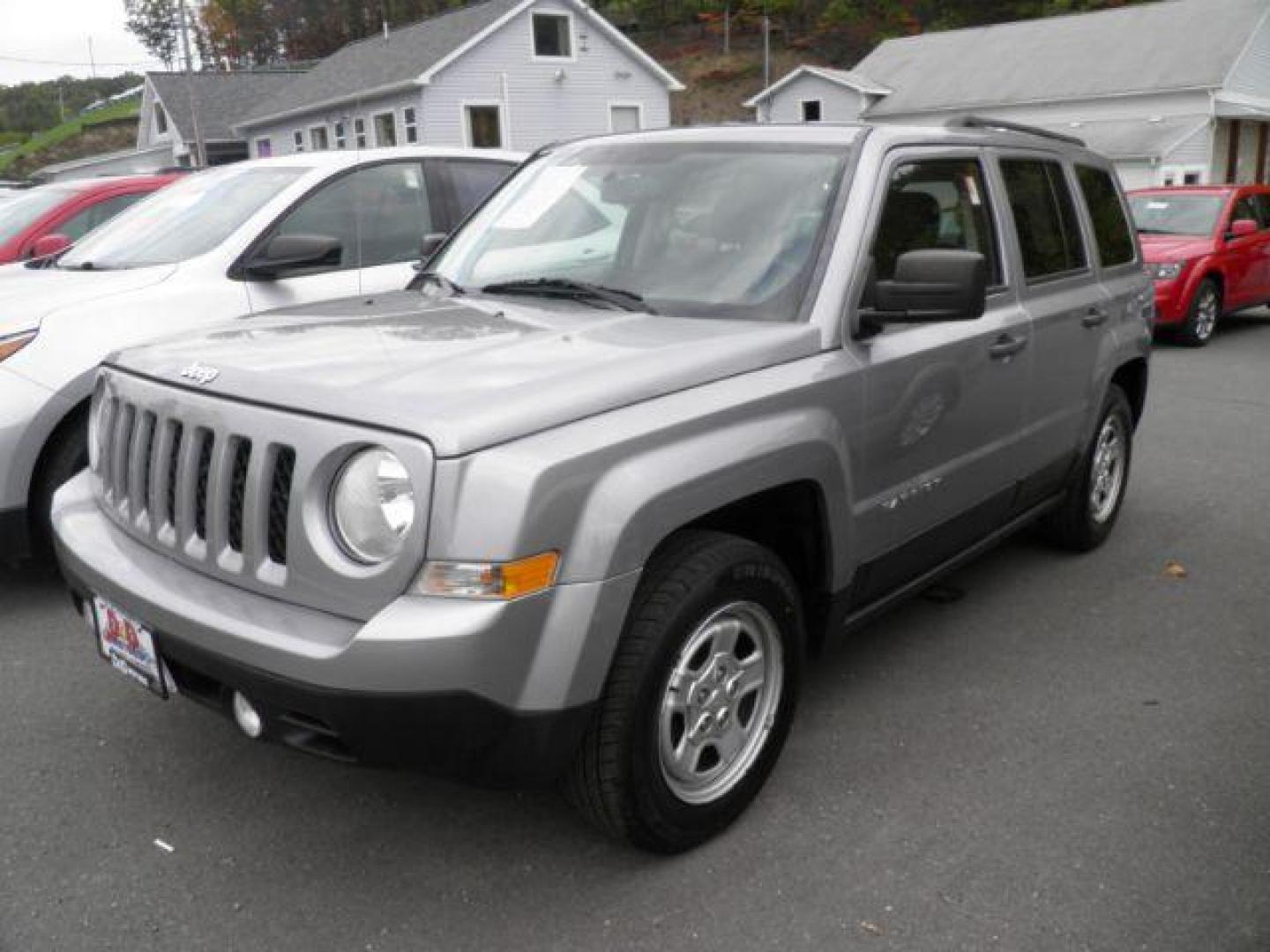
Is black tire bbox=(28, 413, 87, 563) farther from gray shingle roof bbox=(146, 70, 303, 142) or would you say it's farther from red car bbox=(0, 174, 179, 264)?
gray shingle roof bbox=(146, 70, 303, 142)

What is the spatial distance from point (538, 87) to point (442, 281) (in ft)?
105

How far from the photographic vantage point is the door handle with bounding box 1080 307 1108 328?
4.57 metres

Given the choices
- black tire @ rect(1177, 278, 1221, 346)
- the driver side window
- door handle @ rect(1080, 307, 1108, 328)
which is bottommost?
black tire @ rect(1177, 278, 1221, 346)

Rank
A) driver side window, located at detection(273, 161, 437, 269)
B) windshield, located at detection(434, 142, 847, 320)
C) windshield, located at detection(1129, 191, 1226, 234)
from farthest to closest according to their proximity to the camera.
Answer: windshield, located at detection(1129, 191, 1226, 234) < driver side window, located at detection(273, 161, 437, 269) < windshield, located at detection(434, 142, 847, 320)

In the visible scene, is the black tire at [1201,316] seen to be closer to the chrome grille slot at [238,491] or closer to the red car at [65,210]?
the red car at [65,210]

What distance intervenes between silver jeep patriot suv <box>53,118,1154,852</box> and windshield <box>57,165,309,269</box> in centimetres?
187

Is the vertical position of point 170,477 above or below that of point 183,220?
below

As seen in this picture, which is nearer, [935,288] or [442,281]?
[935,288]

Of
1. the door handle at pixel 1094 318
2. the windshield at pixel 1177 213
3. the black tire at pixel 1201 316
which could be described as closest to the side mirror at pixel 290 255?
the door handle at pixel 1094 318

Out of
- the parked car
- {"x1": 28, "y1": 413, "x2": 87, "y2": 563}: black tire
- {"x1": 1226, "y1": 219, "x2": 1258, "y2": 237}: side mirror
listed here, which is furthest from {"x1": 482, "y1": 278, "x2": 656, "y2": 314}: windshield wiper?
{"x1": 1226, "y1": 219, "x2": 1258, "y2": 237}: side mirror

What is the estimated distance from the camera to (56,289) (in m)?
5.00

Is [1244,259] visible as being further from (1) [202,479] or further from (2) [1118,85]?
(2) [1118,85]

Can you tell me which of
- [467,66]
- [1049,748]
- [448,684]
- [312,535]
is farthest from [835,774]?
[467,66]

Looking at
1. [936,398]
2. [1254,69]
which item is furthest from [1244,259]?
[1254,69]
